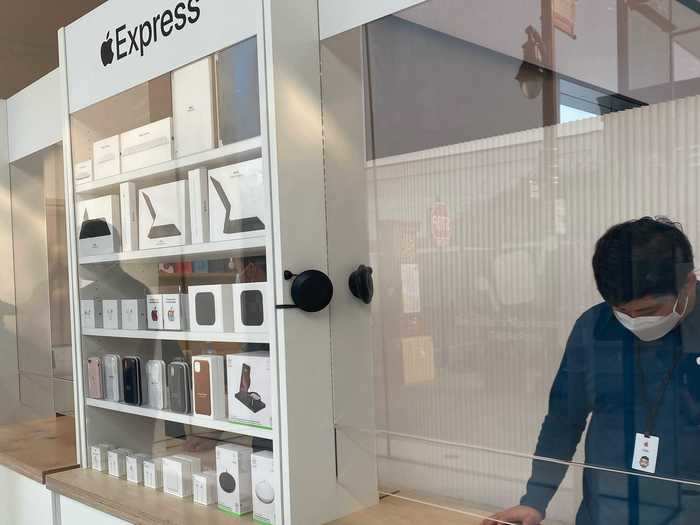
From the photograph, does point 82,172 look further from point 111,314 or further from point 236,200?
point 236,200

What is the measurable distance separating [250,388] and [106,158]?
1.20 metres

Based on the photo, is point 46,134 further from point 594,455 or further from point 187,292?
point 594,455

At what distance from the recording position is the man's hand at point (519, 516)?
1.62m

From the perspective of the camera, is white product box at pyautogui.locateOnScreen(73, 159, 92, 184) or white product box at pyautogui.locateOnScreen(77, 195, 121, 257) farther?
white product box at pyautogui.locateOnScreen(73, 159, 92, 184)

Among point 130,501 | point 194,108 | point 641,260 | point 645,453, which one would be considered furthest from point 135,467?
point 641,260

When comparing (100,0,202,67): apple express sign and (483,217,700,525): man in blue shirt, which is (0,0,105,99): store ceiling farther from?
(483,217,700,525): man in blue shirt

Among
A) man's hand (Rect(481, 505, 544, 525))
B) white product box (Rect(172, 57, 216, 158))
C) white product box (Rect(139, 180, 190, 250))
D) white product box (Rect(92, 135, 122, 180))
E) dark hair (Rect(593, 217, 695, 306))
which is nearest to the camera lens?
dark hair (Rect(593, 217, 695, 306))

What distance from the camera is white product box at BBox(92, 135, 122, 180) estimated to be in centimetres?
264

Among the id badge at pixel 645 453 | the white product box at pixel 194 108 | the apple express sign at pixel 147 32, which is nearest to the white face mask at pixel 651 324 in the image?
the id badge at pixel 645 453

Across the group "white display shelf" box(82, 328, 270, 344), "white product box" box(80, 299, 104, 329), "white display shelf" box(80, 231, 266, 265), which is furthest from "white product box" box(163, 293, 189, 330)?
"white product box" box(80, 299, 104, 329)

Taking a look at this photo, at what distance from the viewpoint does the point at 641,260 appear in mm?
1404

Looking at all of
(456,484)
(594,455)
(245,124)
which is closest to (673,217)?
(594,455)

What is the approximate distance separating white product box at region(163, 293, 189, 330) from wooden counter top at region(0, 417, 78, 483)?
906mm

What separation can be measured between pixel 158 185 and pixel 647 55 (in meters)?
1.65
